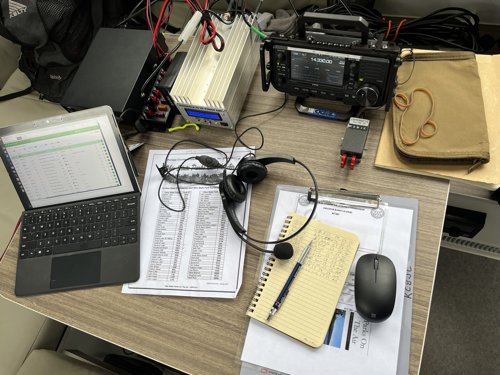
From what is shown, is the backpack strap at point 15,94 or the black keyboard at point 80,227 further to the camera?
the backpack strap at point 15,94

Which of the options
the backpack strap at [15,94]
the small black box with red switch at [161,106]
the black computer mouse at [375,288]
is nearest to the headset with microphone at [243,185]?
the black computer mouse at [375,288]

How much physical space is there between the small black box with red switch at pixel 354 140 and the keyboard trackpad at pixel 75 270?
62cm

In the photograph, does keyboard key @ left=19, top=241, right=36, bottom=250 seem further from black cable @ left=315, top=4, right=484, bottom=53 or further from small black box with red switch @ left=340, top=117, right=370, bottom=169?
black cable @ left=315, top=4, right=484, bottom=53

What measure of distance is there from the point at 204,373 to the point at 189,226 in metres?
0.31

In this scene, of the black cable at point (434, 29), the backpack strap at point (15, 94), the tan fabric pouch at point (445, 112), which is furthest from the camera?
the backpack strap at point (15, 94)

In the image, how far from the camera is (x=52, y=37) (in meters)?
1.35

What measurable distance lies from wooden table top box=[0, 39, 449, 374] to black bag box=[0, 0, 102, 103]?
0.81 meters

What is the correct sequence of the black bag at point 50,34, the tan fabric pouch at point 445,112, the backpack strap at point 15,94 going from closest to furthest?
the tan fabric pouch at point 445,112 < the black bag at point 50,34 < the backpack strap at point 15,94

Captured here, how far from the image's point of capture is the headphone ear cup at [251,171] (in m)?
0.78

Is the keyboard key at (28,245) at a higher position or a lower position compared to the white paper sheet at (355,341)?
lower

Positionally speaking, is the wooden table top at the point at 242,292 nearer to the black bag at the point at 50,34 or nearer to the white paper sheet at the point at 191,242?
the white paper sheet at the point at 191,242

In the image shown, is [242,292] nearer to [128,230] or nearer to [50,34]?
[128,230]

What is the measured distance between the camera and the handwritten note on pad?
0.67m

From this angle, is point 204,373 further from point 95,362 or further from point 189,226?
point 95,362
